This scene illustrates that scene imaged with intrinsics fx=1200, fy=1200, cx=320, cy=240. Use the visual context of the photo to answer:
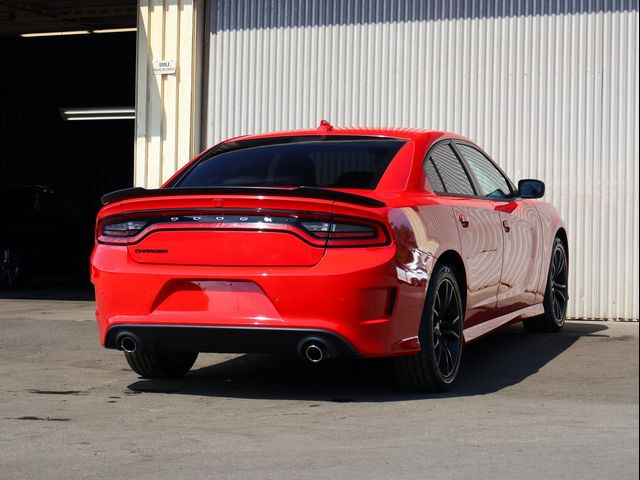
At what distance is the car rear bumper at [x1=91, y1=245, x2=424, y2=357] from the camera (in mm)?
5770

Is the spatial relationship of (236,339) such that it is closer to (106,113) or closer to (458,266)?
(458,266)

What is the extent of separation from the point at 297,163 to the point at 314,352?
1328mm

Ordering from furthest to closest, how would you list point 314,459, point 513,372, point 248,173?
point 513,372
point 248,173
point 314,459

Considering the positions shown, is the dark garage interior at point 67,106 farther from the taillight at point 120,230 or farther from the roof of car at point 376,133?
the taillight at point 120,230

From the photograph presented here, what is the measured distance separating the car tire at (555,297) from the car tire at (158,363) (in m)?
3.21

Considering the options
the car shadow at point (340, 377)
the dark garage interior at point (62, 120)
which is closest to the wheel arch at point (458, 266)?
the car shadow at point (340, 377)

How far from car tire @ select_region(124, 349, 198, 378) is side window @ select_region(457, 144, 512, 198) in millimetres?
2161

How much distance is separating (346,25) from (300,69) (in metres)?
0.63

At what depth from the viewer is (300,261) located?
581 cm

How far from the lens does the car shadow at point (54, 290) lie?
14.4 meters

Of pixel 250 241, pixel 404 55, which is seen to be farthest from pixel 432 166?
pixel 404 55

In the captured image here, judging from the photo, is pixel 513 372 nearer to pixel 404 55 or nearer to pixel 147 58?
pixel 404 55

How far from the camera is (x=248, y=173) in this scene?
22.2 feet

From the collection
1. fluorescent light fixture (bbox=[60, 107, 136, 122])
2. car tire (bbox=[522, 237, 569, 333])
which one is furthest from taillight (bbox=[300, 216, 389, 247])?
fluorescent light fixture (bbox=[60, 107, 136, 122])
